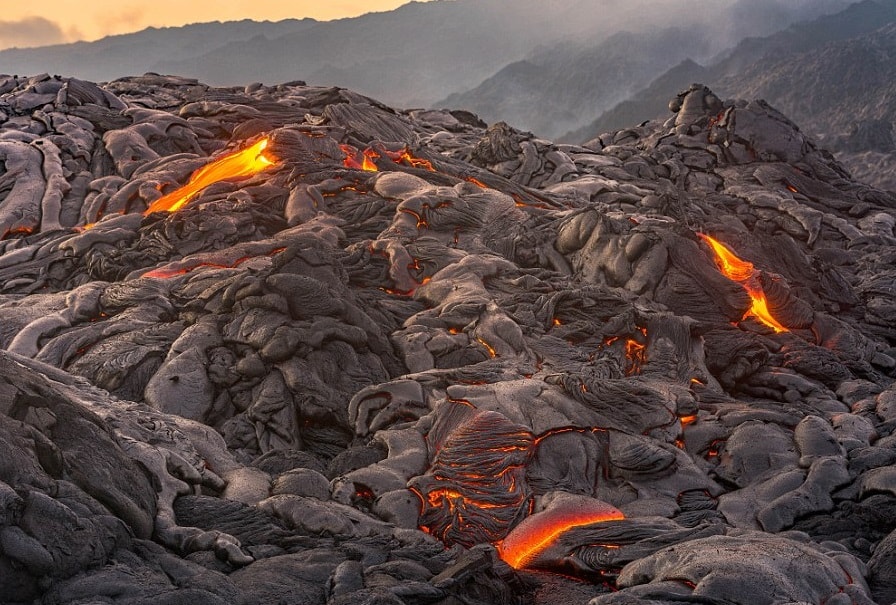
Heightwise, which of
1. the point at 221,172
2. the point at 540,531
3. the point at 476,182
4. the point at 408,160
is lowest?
the point at 540,531

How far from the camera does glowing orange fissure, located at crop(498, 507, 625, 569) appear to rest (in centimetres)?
841

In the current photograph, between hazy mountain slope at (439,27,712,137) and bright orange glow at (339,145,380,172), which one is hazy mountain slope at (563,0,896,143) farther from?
bright orange glow at (339,145,380,172)

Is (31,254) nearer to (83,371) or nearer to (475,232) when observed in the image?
(83,371)

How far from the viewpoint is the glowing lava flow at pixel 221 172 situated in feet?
59.3

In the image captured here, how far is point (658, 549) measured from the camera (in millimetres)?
7863

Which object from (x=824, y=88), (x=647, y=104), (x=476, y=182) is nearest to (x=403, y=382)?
→ (x=476, y=182)

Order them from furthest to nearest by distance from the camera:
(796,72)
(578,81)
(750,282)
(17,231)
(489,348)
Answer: (578,81) < (796,72) < (17,231) < (750,282) < (489,348)

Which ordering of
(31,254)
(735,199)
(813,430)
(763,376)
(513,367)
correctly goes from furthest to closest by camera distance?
(735,199)
(31,254)
(763,376)
(513,367)
(813,430)

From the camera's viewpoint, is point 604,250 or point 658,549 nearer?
point 658,549

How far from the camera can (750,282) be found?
52.6 feet

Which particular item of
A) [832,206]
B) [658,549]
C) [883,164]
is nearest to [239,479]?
[658,549]

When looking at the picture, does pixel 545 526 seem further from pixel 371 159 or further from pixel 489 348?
pixel 371 159

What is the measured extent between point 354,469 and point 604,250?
26.0ft

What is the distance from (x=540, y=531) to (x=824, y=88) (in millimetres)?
73486
